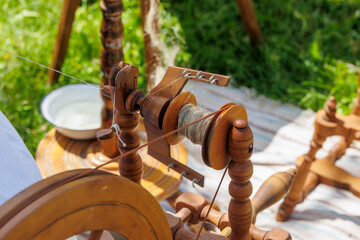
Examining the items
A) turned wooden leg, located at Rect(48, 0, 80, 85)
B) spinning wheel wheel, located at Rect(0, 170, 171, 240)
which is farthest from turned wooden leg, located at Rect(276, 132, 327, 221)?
turned wooden leg, located at Rect(48, 0, 80, 85)

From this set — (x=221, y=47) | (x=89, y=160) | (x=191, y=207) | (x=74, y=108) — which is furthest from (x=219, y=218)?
(x=221, y=47)

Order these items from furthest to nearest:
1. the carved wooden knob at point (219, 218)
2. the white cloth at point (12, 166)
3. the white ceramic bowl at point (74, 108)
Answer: the white ceramic bowl at point (74, 108) → the carved wooden knob at point (219, 218) → the white cloth at point (12, 166)

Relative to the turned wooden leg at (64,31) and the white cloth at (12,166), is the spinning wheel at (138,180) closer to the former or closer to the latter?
the white cloth at (12,166)

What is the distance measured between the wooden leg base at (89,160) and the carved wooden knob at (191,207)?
27 centimetres

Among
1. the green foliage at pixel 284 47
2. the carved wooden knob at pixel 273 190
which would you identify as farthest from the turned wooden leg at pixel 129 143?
the green foliage at pixel 284 47

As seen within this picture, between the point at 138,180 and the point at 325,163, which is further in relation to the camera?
the point at 325,163

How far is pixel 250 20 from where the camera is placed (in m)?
2.16

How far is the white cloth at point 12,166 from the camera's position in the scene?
68 centimetres

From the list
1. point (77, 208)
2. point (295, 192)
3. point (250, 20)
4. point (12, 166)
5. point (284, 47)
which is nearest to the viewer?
point (77, 208)

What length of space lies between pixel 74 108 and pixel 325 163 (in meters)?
1.03

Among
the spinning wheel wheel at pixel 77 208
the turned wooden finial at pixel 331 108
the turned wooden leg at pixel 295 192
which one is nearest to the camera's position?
the spinning wheel wheel at pixel 77 208

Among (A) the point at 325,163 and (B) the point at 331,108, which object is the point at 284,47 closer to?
(A) the point at 325,163

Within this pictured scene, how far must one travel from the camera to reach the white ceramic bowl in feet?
5.29

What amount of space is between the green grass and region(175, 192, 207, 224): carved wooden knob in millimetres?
958
